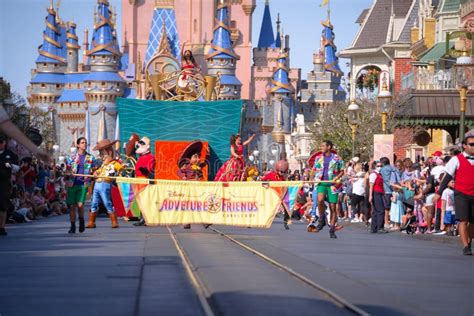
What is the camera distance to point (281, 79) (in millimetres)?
168875

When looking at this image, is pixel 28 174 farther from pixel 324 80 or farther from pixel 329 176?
pixel 324 80

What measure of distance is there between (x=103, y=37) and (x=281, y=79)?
25.2 metres

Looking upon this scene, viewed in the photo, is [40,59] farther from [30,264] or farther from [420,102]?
[30,264]

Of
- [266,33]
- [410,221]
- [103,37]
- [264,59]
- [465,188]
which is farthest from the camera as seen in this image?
[266,33]

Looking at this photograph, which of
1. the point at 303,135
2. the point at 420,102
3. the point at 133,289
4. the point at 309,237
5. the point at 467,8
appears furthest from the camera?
the point at 303,135

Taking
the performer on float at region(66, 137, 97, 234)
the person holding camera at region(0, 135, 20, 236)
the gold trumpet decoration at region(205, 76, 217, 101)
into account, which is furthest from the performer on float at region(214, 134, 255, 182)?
the gold trumpet decoration at region(205, 76, 217, 101)

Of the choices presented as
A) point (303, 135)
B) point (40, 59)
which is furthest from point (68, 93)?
point (303, 135)

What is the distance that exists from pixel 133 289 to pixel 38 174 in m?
23.0

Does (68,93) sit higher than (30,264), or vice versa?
(68,93)

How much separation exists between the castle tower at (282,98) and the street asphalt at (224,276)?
479 feet

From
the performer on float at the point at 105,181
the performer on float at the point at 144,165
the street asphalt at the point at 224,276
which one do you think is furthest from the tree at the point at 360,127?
the street asphalt at the point at 224,276

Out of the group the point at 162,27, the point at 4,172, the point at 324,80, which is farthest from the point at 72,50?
the point at 4,172

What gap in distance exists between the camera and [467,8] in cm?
4312

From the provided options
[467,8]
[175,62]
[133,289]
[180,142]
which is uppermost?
[175,62]
